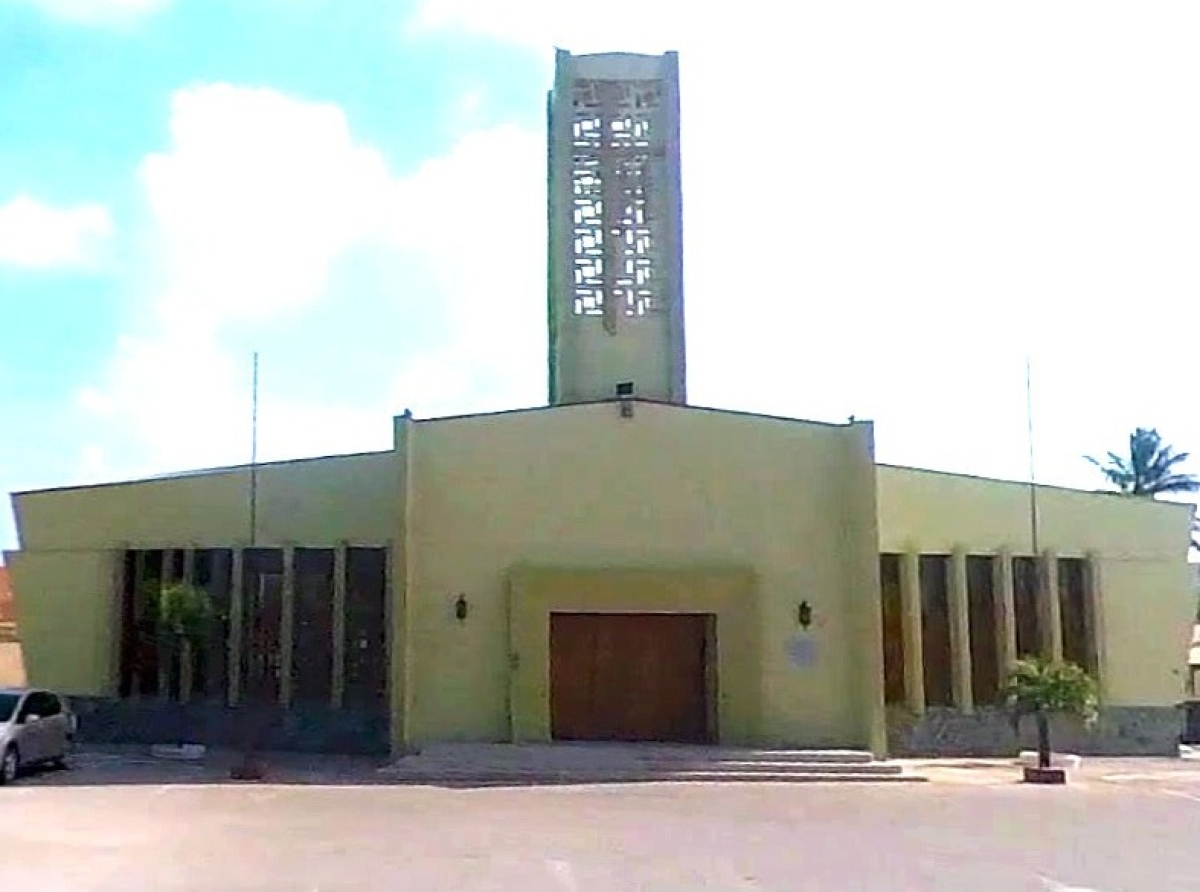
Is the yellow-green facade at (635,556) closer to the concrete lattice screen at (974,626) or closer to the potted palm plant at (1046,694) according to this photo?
the concrete lattice screen at (974,626)

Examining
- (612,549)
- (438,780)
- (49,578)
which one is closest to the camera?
(438,780)

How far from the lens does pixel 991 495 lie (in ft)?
89.5

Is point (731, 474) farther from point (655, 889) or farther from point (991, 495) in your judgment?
point (655, 889)

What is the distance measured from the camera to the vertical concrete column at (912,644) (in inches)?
1026

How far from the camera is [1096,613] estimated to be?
2716 cm

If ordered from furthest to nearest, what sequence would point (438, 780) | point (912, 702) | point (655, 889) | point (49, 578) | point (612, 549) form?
point (49, 578), point (912, 702), point (612, 549), point (438, 780), point (655, 889)

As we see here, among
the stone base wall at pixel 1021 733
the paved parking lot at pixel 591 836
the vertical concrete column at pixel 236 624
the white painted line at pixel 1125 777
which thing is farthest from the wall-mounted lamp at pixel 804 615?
the vertical concrete column at pixel 236 624

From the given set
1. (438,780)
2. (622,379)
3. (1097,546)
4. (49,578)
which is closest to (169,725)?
(49,578)

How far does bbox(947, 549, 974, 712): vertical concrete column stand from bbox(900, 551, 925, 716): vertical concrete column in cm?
58

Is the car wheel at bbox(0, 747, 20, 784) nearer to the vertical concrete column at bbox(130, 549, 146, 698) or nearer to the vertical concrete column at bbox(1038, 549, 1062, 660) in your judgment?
the vertical concrete column at bbox(130, 549, 146, 698)

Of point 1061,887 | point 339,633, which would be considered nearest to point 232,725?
point 339,633

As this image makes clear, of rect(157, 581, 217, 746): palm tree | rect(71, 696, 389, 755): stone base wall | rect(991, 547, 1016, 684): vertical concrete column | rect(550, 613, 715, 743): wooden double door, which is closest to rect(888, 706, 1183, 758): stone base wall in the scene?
rect(991, 547, 1016, 684): vertical concrete column

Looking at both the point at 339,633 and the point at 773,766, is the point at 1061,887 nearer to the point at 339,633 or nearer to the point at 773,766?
the point at 773,766

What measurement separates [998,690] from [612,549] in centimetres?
730
